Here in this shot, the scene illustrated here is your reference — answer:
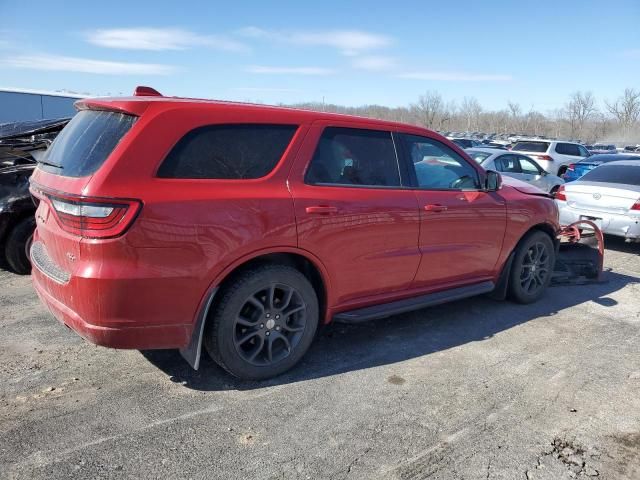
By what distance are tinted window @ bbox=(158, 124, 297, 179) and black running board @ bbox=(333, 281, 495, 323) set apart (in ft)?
4.15

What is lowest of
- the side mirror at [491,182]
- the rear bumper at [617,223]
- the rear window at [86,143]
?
the rear bumper at [617,223]

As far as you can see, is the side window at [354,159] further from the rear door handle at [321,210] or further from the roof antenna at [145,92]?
the roof antenna at [145,92]

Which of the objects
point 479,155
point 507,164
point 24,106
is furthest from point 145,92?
point 24,106

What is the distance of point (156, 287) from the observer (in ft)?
9.48

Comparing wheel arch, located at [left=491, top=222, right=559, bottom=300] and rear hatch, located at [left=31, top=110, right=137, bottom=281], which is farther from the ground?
rear hatch, located at [left=31, top=110, right=137, bottom=281]

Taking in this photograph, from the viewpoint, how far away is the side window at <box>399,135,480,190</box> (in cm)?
423

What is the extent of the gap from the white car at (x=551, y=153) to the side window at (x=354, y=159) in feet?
49.8

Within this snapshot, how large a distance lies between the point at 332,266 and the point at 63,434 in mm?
1903

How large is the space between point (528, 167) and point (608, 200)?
5.72 metres

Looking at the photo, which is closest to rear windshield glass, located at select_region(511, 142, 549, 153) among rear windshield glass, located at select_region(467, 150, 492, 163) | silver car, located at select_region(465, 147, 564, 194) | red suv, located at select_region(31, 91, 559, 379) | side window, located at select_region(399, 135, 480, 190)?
silver car, located at select_region(465, 147, 564, 194)

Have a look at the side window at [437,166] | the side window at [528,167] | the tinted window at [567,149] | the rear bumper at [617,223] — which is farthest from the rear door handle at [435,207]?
the tinted window at [567,149]

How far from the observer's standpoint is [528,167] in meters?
13.5

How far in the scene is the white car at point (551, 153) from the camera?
17.9 m

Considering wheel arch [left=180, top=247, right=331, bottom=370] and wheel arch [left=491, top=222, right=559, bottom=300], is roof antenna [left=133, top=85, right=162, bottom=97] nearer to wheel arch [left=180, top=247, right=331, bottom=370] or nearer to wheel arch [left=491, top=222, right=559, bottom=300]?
wheel arch [left=180, top=247, right=331, bottom=370]
